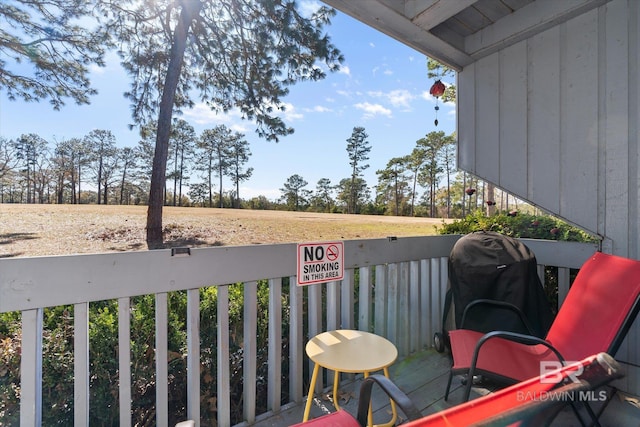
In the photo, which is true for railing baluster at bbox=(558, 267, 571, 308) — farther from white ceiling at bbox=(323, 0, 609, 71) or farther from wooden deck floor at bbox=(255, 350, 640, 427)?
white ceiling at bbox=(323, 0, 609, 71)

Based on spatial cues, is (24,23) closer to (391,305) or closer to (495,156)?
(391,305)

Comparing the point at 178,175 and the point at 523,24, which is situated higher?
the point at 523,24

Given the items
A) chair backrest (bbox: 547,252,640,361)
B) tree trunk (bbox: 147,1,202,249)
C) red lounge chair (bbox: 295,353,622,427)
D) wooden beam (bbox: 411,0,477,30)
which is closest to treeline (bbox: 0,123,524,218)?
tree trunk (bbox: 147,1,202,249)

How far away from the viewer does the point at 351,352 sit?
1.61 m

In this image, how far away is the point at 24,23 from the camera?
132 centimetres

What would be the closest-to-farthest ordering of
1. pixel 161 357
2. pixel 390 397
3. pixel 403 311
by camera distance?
pixel 390 397, pixel 161 357, pixel 403 311

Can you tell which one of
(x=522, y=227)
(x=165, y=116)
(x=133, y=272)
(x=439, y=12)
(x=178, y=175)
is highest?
(x=439, y=12)

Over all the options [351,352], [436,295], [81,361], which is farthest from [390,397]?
[436,295]

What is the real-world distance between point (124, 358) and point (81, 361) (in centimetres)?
16

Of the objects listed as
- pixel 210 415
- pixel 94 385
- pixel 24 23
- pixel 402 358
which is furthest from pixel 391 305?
pixel 24 23

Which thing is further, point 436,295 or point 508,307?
point 436,295

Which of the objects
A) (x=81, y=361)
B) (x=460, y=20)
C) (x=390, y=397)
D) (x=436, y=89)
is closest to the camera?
(x=390, y=397)

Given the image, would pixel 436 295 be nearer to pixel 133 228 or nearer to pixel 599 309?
pixel 599 309

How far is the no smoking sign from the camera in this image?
1.91 metres
